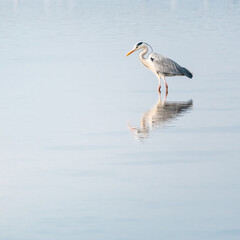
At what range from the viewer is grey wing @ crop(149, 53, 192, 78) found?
18.4 metres

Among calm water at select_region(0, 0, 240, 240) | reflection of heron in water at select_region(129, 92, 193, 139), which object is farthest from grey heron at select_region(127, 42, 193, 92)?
reflection of heron in water at select_region(129, 92, 193, 139)

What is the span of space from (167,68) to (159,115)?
12.3 ft

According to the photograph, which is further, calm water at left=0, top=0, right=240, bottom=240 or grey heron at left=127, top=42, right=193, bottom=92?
grey heron at left=127, top=42, right=193, bottom=92

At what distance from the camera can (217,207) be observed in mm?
9109

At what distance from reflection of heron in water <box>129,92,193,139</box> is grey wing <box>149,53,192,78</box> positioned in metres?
1.77

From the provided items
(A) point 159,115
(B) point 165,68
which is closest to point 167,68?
(B) point 165,68

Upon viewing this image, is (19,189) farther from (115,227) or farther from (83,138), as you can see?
(83,138)

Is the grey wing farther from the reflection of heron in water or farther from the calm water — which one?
the reflection of heron in water

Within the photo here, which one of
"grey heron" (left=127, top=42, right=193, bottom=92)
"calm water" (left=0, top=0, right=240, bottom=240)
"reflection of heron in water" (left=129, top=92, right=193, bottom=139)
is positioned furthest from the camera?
"grey heron" (left=127, top=42, right=193, bottom=92)

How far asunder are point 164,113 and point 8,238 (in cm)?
700

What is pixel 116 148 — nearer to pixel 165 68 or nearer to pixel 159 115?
pixel 159 115

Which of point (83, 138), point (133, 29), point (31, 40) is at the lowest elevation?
point (83, 138)

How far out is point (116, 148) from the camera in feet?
40.0

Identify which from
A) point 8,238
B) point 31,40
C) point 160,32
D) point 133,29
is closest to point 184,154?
point 8,238
